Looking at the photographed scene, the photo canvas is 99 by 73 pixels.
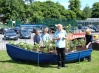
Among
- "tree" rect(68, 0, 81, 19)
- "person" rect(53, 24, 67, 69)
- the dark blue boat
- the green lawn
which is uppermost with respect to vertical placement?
"tree" rect(68, 0, 81, 19)

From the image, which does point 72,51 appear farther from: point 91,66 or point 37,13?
point 37,13

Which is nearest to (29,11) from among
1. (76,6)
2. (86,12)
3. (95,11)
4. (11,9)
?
(11,9)

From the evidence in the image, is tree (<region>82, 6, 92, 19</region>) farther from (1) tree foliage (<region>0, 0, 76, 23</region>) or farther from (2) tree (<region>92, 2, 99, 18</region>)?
(1) tree foliage (<region>0, 0, 76, 23</region>)

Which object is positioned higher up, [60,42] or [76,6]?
[76,6]

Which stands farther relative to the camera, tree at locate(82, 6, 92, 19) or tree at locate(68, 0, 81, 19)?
tree at locate(82, 6, 92, 19)

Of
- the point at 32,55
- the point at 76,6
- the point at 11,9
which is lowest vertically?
the point at 32,55

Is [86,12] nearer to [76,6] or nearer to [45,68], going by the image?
[76,6]

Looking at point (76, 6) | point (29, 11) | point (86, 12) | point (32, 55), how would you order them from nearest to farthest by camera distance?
point (32, 55) → point (29, 11) → point (76, 6) → point (86, 12)

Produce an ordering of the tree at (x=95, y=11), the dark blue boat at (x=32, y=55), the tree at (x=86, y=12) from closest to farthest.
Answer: the dark blue boat at (x=32, y=55) < the tree at (x=86, y=12) < the tree at (x=95, y=11)

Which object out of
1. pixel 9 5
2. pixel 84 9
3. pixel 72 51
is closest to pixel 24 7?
pixel 9 5

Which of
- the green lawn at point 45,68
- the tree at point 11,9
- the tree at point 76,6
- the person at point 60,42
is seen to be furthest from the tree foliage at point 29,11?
the person at point 60,42

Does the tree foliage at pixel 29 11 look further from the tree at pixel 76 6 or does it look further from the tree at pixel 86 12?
the tree at pixel 86 12

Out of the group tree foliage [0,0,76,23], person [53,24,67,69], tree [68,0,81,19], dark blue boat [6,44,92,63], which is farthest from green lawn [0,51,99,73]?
tree [68,0,81,19]

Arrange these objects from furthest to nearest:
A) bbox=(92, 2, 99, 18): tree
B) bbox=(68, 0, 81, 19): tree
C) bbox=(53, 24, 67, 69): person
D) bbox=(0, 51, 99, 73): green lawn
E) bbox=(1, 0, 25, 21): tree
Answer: bbox=(92, 2, 99, 18): tree → bbox=(68, 0, 81, 19): tree → bbox=(1, 0, 25, 21): tree → bbox=(53, 24, 67, 69): person → bbox=(0, 51, 99, 73): green lawn
